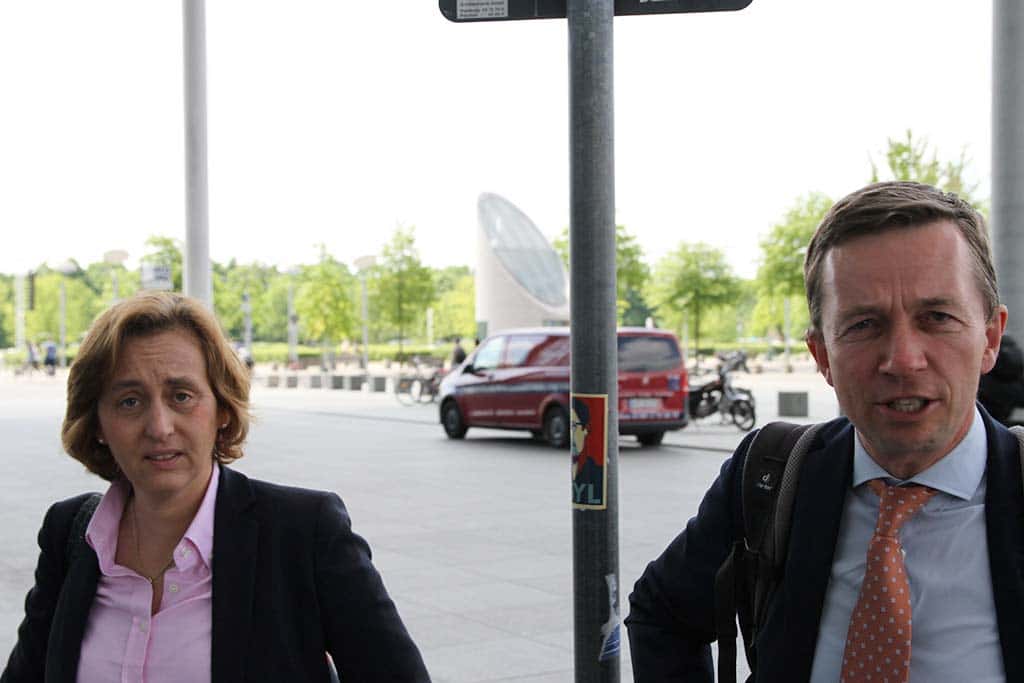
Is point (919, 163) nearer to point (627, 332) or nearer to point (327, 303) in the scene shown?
point (627, 332)

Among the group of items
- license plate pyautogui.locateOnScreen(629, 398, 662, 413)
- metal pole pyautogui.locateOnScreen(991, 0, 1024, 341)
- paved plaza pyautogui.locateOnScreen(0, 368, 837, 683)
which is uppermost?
metal pole pyautogui.locateOnScreen(991, 0, 1024, 341)

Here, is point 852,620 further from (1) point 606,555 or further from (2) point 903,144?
(2) point 903,144

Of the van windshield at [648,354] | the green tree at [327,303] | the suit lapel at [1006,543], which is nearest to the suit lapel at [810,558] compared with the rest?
the suit lapel at [1006,543]

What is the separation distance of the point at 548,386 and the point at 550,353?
1.68 feet

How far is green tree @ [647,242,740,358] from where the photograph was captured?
50.9m

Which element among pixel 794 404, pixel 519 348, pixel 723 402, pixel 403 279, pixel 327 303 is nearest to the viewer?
pixel 519 348

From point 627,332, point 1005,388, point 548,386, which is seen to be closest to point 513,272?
point 548,386

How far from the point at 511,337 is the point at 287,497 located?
15701 mm

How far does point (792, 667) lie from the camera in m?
1.78

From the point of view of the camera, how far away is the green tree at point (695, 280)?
2004 inches

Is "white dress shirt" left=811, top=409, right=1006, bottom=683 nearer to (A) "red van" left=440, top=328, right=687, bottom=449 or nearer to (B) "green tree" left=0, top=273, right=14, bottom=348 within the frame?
(A) "red van" left=440, top=328, right=687, bottom=449

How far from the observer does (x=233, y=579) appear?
2.14m

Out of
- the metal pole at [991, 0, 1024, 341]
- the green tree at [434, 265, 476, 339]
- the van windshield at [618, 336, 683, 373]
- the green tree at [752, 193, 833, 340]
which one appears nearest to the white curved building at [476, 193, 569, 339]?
the green tree at [752, 193, 833, 340]

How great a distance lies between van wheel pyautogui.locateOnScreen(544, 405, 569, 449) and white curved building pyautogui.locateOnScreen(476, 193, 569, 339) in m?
29.3
